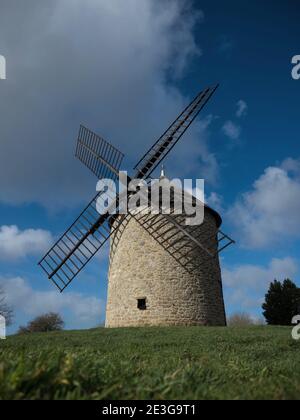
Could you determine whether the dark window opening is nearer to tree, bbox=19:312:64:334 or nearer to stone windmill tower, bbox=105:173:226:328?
stone windmill tower, bbox=105:173:226:328

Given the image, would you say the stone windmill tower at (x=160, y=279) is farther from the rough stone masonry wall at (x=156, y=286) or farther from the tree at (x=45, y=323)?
the tree at (x=45, y=323)

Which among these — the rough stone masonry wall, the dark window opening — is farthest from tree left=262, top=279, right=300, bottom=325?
the dark window opening

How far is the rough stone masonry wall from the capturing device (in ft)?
54.3

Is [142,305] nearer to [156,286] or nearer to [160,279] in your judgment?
[156,286]

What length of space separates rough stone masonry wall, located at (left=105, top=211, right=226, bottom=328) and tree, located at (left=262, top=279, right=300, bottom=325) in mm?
11031

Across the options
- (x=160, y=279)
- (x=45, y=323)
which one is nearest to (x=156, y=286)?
(x=160, y=279)

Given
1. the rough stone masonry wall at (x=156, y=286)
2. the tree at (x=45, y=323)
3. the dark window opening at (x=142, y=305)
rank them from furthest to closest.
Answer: the tree at (x=45, y=323) < the dark window opening at (x=142, y=305) < the rough stone masonry wall at (x=156, y=286)

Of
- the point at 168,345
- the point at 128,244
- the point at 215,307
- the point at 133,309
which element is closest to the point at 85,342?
the point at 168,345

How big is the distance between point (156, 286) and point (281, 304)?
15.3 m

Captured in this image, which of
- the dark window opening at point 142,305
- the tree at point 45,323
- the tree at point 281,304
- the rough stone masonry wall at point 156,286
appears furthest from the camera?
the tree at point 45,323

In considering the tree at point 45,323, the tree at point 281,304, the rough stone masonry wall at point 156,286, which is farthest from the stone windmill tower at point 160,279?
the tree at point 45,323

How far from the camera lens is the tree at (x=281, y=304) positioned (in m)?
27.5

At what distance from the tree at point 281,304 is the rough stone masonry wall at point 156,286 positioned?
11.0 meters

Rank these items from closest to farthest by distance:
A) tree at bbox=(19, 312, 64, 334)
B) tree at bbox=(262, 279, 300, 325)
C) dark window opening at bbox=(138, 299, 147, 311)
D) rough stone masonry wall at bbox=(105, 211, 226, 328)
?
rough stone masonry wall at bbox=(105, 211, 226, 328), dark window opening at bbox=(138, 299, 147, 311), tree at bbox=(262, 279, 300, 325), tree at bbox=(19, 312, 64, 334)
